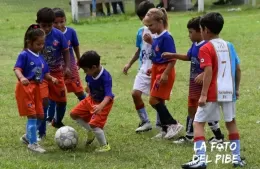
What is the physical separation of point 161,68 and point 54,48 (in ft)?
4.32

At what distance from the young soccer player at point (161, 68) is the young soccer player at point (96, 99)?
27.4 inches

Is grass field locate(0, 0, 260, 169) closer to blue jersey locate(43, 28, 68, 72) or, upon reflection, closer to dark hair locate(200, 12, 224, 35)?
blue jersey locate(43, 28, 68, 72)

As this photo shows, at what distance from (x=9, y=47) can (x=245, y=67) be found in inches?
237

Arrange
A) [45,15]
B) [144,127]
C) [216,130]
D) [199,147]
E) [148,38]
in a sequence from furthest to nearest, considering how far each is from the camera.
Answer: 1. [144,127]
2. [148,38]
3. [45,15]
4. [216,130]
5. [199,147]

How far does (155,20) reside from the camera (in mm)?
7352

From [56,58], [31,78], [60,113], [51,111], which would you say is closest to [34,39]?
[31,78]

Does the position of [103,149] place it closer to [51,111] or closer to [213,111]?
[213,111]

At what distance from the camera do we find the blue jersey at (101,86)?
22.6 feet

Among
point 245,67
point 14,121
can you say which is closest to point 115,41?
point 245,67

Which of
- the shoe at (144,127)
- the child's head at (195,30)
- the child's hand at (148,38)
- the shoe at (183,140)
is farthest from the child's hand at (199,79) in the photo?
the shoe at (144,127)

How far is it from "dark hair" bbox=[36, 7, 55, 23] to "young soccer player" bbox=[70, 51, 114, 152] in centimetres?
79

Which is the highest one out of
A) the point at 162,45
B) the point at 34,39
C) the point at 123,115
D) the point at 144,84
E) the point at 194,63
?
the point at 34,39

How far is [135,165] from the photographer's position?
20.6 feet

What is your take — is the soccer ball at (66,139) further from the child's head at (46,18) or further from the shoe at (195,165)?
the shoe at (195,165)
